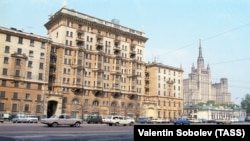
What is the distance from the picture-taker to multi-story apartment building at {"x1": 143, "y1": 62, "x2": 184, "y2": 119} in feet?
300

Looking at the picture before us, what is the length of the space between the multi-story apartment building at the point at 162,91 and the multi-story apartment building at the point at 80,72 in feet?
1.06

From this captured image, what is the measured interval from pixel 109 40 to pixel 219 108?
314 ft

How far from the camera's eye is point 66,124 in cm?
3278

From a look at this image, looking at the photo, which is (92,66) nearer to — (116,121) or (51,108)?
(51,108)

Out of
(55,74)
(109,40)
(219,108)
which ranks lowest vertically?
(219,108)

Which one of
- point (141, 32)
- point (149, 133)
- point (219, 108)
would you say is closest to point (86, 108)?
point (141, 32)

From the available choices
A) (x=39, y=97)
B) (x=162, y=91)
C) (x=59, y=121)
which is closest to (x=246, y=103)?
(x=162, y=91)

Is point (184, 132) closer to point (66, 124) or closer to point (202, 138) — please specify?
point (202, 138)

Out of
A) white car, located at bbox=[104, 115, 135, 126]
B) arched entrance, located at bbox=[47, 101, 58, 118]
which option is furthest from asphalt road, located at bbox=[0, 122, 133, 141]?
arched entrance, located at bbox=[47, 101, 58, 118]

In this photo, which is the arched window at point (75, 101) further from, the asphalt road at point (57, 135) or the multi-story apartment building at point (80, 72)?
the asphalt road at point (57, 135)

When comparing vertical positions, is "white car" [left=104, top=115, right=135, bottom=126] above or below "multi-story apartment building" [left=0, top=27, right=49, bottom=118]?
below

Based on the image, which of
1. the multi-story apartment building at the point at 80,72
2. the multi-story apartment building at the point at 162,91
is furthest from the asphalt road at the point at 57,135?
the multi-story apartment building at the point at 162,91

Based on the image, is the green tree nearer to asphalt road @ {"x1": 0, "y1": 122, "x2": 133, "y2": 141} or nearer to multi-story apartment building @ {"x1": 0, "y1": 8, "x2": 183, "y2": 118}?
multi-story apartment building @ {"x1": 0, "y1": 8, "x2": 183, "y2": 118}

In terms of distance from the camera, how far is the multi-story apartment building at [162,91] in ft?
300
